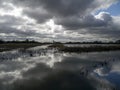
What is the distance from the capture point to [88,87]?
1161 cm

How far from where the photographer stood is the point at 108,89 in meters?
10.8

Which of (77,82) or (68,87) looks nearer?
(68,87)

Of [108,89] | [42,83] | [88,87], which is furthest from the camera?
[42,83]

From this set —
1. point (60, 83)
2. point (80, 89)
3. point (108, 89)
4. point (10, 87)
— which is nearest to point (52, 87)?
point (60, 83)

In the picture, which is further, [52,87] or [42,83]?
[42,83]

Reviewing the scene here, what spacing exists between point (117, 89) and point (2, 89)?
904 cm

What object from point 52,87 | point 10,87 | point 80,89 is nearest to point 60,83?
point 52,87

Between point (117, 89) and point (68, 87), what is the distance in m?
→ 3.84

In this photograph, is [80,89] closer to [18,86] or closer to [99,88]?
[99,88]

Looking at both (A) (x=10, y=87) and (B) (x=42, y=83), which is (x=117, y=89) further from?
(A) (x=10, y=87)

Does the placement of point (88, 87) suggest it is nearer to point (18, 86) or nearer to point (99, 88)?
point (99, 88)

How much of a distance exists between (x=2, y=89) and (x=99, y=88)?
25.3ft

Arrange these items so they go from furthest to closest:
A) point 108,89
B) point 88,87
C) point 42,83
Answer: point 42,83 → point 88,87 → point 108,89

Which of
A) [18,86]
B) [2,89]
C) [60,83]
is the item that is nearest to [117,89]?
[60,83]
